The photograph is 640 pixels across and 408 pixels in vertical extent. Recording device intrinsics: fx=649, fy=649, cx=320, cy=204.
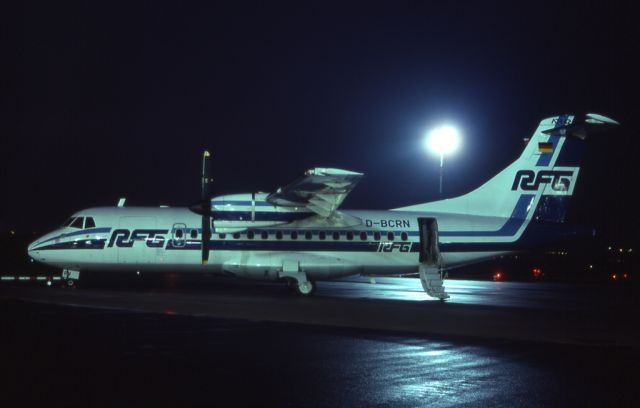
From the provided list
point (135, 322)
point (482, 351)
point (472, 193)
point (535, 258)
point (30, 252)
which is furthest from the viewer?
point (535, 258)

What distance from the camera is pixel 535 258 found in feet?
203

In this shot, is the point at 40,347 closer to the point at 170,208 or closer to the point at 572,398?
the point at 572,398

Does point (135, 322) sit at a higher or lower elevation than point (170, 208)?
lower

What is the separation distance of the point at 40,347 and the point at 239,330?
4.12m

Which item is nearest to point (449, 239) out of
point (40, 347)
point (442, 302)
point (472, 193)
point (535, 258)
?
point (472, 193)

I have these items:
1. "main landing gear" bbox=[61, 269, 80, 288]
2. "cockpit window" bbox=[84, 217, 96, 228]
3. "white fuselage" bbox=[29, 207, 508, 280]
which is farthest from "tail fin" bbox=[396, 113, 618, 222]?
"main landing gear" bbox=[61, 269, 80, 288]

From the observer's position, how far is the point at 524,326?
1488 centimetres

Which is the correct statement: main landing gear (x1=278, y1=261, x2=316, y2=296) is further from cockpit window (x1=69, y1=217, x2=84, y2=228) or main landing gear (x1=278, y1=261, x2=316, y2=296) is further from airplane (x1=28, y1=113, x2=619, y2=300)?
cockpit window (x1=69, y1=217, x2=84, y2=228)

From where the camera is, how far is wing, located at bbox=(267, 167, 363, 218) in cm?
2148

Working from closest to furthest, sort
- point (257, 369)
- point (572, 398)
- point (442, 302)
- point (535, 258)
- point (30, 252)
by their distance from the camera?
point (572, 398), point (257, 369), point (442, 302), point (30, 252), point (535, 258)

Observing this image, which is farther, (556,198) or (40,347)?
(556,198)

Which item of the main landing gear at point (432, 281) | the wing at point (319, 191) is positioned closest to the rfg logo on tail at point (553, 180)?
the main landing gear at point (432, 281)

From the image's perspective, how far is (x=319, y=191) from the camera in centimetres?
2306

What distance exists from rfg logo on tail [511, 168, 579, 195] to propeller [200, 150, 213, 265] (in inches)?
492
